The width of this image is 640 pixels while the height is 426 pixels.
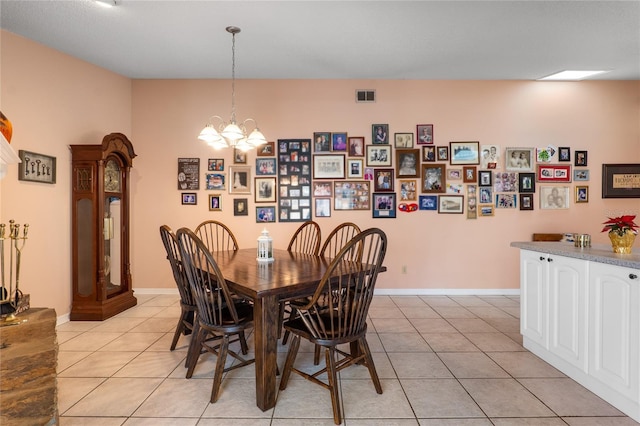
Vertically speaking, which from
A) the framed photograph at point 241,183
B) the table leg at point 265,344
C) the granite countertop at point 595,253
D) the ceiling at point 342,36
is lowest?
the table leg at point 265,344

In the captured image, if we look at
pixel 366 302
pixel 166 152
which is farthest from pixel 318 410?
pixel 166 152

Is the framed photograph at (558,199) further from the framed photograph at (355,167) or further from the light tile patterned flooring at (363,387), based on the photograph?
the framed photograph at (355,167)

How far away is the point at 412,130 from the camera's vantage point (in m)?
4.16

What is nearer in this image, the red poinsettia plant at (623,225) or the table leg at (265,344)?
→ the table leg at (265,344)

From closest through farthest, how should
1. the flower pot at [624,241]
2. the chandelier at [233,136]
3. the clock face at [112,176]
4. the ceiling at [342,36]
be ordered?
the flower pot at [624,241] < the chandelier at [233,136] < the ceiling at [342,36] < the clock face at [112,176]

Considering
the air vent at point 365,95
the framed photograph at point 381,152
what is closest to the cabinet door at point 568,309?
the framed photograph at point 381,152

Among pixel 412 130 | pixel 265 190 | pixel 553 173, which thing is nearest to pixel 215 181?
pixel 265 190

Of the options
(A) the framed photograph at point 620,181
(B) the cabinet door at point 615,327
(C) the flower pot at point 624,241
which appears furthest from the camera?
(A) the framed photograph at point 620,181

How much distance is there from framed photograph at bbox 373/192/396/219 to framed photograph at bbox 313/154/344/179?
0.56m

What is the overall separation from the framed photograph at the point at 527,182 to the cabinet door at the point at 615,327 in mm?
2537

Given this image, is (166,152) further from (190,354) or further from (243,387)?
(243,387)

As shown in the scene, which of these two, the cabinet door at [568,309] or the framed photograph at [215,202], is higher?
the framed photograph at [215,202]

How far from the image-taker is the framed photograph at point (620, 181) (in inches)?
162

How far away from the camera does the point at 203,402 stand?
184cm
